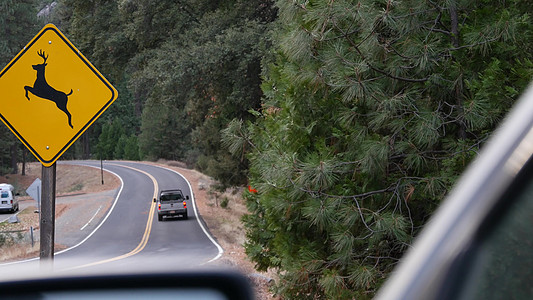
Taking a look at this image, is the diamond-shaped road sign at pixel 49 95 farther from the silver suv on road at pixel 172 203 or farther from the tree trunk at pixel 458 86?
the silver suv on road at pixel 172 203

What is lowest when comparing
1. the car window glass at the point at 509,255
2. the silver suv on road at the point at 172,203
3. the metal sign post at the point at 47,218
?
the silver suv on road at the point at 172,203

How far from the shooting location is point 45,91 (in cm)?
642

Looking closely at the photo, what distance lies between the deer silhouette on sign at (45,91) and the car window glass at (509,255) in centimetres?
594

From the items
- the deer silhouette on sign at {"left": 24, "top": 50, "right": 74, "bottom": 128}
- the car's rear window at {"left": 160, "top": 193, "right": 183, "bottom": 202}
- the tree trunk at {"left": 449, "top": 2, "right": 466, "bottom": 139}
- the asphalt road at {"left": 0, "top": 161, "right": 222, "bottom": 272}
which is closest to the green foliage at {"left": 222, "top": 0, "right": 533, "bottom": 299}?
the tree trunk at {"left": 449, "top": 2, "right": 466, "bottom": 139}

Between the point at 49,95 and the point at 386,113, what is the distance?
3.33 m

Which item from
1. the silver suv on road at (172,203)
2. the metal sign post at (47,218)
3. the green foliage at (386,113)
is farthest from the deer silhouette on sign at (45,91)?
the silver suv on road at (172,203)

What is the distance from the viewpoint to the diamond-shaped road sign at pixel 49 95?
20.9 feet

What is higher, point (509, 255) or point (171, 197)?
point (509, 255)

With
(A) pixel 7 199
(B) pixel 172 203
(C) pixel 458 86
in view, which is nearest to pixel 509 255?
(C) pixel 458 86

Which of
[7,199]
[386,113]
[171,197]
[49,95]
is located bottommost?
[7,199]

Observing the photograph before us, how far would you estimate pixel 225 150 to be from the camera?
88.6 ft

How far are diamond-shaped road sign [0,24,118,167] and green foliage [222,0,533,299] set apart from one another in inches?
83.5

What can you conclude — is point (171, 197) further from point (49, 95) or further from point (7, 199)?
point (49, 95)

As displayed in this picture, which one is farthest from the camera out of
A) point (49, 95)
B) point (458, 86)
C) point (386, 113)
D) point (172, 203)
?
point (172, 203)
